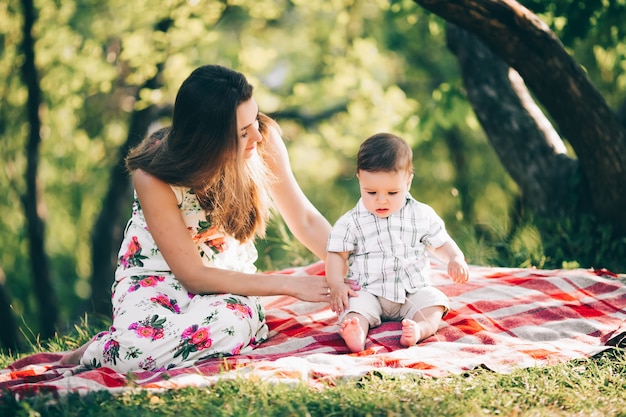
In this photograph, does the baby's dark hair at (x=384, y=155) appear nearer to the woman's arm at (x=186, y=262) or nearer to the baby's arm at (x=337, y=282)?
the baby's arm at (x=337, y=282)

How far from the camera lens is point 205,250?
141 inches

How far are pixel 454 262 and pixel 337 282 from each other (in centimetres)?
59

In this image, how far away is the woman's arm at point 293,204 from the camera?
3.89m

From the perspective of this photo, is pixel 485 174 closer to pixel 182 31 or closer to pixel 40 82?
pixel 182 31

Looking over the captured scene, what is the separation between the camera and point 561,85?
4.53 metres

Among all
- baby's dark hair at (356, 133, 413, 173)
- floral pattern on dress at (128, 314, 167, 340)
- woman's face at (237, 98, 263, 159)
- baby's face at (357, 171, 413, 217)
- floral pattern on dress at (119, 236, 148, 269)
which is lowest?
floral pattern on dress at (128, 314, 167, 340)

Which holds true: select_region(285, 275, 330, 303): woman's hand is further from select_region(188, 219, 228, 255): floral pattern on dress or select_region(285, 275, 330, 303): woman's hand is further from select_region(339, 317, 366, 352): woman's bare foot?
select_region(188, 219, 228, 255): floral pattern on dress

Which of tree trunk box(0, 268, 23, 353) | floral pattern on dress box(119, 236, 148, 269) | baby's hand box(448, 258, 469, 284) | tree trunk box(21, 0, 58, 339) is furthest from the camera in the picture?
tree trunk box(21, 0, 58, 339)

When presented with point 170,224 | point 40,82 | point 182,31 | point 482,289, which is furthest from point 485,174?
point 170,224

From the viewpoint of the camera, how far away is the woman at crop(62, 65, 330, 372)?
320 centimetres

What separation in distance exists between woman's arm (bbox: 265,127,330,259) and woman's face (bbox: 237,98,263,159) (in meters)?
0.42

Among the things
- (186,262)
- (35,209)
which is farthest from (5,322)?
(186,262)

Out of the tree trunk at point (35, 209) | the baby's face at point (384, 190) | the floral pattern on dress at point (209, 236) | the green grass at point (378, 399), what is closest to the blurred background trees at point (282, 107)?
the tree trunk at point (35, 209)

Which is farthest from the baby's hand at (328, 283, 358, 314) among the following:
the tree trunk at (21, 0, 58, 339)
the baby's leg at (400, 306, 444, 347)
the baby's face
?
the tree trunk at (21, 0, 58, 339)
